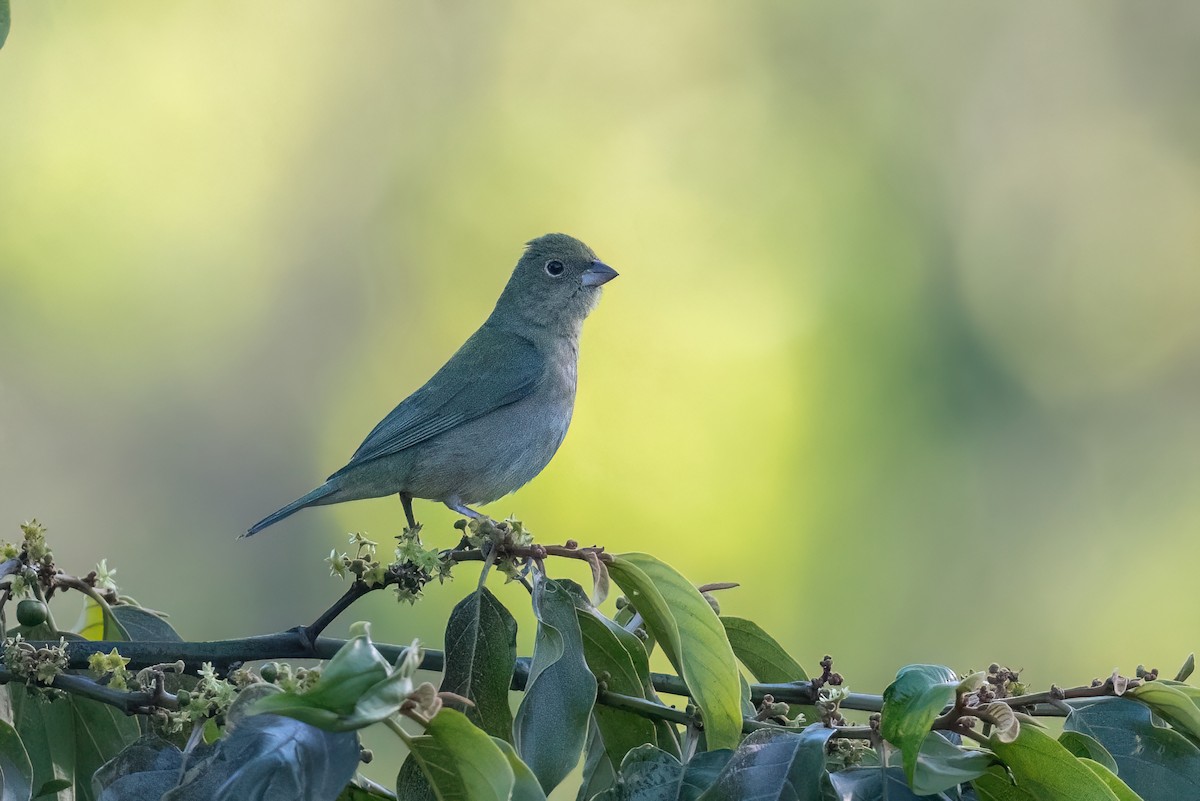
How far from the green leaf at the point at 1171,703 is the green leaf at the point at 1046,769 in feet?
1.03

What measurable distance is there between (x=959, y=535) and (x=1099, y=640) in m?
0.94

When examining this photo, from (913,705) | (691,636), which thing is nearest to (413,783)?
(691,636)

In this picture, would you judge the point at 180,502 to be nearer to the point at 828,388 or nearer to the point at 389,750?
the point at 389,750

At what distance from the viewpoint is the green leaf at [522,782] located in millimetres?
1382

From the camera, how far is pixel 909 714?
1508 millimetres

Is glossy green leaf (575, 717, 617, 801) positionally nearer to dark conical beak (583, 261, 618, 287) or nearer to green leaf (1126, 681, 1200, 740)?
green leaf (1126, 681, 1200, 740)

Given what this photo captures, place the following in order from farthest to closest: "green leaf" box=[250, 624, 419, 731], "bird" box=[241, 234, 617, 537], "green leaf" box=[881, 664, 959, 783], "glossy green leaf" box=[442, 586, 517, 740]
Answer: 1. "bird" box=[241, 234, 617, 537]
2. "glossy green leaf" box=[442, 586, 517, 740]
3. "green leaf" box=[881, 664, 959, 783]
4. "green leaf" box=[250, 624, 419, 731]

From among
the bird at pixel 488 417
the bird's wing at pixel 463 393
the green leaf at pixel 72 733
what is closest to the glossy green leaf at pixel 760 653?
the green leaf at pixel 72 733

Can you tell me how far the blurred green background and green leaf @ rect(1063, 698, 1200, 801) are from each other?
401 cm

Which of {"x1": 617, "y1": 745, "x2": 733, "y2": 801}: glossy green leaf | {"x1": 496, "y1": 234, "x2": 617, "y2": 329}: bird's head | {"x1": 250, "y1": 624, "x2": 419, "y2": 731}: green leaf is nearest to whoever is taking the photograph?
{"x1": 250, "y1": 624, "x2": 419, "y2": 731}: green leaf

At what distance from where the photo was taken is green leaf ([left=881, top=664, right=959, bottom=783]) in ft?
4.87

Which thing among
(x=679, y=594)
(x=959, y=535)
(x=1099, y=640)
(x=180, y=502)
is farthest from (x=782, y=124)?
(x=679, y=594)

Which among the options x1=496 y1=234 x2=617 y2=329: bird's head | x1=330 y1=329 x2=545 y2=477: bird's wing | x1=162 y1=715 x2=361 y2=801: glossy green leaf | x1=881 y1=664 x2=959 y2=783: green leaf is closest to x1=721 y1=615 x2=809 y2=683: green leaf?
x1=881 y1=664 x2=959 y2=783: green leaf

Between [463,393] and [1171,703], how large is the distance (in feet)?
11.4
